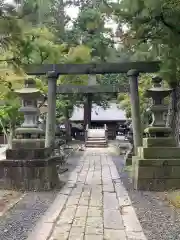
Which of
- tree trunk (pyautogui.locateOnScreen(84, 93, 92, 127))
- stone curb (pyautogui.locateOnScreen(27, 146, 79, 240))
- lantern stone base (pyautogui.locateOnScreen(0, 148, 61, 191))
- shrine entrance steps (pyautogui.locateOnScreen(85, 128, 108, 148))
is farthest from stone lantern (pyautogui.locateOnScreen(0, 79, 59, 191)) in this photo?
tree trunk (pyautogui.locateOnScreen(84, 93, 92, 127))

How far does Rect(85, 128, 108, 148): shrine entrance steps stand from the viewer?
22.2m

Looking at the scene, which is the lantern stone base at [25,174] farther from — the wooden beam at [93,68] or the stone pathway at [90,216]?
the wooden beam at [93,68]

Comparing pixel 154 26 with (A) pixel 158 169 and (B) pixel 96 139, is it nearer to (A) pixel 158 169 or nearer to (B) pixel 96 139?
(A) pixel 158 169

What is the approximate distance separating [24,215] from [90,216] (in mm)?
969

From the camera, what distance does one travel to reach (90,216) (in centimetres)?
471

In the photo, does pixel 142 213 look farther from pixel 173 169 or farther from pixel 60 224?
pixel 173 169

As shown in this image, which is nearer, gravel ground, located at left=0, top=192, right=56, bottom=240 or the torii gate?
gravel ground, located at left=0, top=192, right=56, bottom=240

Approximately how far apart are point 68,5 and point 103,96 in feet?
23.2

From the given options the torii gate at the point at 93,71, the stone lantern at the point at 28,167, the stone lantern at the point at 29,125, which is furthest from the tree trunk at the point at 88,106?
the stone lantern at the point at 28,167

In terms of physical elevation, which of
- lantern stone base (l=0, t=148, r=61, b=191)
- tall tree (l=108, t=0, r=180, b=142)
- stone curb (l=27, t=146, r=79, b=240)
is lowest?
stone curb (l=27, t=146, r=79, b=240)

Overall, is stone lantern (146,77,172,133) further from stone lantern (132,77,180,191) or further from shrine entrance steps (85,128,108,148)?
shrine entrance steps (85,128,108,148)

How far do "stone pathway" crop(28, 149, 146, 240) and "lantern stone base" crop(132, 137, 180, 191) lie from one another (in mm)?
497

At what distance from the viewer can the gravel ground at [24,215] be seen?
4.07 metres

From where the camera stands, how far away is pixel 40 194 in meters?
6.55
